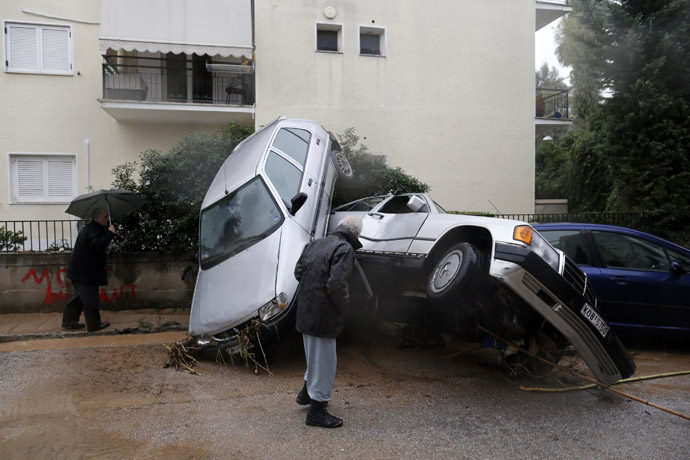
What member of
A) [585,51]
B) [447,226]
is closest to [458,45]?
[585,51]

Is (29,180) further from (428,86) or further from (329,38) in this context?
(428,86)

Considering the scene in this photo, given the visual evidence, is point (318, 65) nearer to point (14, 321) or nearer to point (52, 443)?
point (14, 321)

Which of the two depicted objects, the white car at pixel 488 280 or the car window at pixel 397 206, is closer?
the white car at pixel 488 280

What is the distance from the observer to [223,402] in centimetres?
476

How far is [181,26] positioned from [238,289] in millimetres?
9240

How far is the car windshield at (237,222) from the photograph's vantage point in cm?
586

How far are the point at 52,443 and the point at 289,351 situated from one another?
2.85 metres

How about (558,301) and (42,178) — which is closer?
(558,301)

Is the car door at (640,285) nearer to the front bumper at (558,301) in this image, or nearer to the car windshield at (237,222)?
the front bumper at (558,301)

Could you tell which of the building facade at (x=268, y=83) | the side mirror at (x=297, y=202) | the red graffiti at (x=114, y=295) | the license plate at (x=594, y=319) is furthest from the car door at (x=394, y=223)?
the building facade at (x=268, y=83)

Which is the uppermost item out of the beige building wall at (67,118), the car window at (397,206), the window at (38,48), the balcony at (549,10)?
the balcony at (549,10)

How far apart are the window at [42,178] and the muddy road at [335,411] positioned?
741cm

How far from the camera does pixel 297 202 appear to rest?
576 centimetres

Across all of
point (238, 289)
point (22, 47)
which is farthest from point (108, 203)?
point (22, 47)
